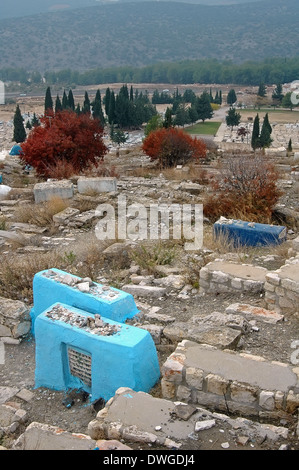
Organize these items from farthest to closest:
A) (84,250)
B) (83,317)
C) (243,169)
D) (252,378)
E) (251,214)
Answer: (243,169)
(251,214)
(84,250)
(83,317)
(252,378)

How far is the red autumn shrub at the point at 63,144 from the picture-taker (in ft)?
55.7

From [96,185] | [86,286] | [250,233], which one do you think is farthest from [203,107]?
[86,286]

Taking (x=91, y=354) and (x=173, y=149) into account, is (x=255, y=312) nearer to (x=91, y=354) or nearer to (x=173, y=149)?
(x=91, y=354)

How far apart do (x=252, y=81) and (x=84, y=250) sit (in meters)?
124

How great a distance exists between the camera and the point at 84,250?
9.38 meters

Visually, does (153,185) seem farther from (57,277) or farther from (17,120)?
(17,120)

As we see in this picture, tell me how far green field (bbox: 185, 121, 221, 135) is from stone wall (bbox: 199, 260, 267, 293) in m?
51.7

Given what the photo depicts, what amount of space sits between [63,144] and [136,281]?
10.2 m

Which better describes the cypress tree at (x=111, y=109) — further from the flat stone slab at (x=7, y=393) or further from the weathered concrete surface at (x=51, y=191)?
the flat stone slab at (x=7, y=393)

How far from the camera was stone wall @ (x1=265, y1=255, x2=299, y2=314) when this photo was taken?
6.41 metres

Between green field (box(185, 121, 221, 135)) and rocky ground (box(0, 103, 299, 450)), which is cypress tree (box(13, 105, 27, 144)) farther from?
rocky ground (box(0, 103, 299, 450))

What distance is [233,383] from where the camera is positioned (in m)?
4.40

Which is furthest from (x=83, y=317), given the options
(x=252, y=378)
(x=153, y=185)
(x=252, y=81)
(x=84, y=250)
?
(x=252, y=81)

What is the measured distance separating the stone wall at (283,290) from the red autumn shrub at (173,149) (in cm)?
1363
